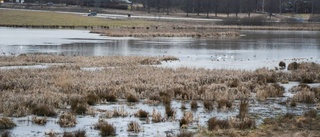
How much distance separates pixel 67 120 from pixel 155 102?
561 centimetres

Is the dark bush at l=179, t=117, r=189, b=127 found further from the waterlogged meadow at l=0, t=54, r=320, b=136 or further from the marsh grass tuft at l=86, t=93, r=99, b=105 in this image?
the marsh grass tuft at l=86, t=93, r=99, b=105

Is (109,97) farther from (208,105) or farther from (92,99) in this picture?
(208,105)

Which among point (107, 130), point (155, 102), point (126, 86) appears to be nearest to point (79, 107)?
point (155, 102)

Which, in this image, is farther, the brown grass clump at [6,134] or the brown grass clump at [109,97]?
the brown grass clump at [109,97]

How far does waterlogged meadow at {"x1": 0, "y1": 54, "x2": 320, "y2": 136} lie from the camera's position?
17.0 m

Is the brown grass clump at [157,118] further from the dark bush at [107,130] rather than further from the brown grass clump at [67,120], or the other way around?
the brown grass clump at [67,120]

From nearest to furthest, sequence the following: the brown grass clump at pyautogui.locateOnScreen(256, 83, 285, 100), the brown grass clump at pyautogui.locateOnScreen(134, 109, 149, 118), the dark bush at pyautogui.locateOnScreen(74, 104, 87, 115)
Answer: the brown grass clump at pyautogui.locateOnScreen(134, 109, 149, 118) < the dark bush at pyautogui.locateOnScreen(74, 104, 87, 115) < the brown grass clump at pyautogui.locateOnScreen(256, 83, 285, 100)

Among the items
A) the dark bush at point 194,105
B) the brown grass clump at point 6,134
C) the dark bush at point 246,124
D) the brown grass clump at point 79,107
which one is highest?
the brown grass clump at point 6,134

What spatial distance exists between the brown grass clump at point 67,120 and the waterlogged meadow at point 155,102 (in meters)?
0.03

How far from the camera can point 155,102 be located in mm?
22453

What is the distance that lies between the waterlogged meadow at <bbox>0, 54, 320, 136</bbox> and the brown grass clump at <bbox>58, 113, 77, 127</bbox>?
0.03 meters

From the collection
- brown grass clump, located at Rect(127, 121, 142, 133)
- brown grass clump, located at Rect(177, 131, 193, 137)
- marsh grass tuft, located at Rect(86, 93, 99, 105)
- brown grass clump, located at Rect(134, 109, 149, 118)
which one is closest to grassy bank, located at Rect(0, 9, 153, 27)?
marsh grass tuft, located at Rect(86, 93, 99, 105)

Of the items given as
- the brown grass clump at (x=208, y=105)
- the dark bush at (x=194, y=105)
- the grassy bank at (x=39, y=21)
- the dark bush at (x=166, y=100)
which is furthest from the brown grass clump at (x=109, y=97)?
the grassy bank at (x=39, y=21)

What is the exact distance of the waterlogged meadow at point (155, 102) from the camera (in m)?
17.0
